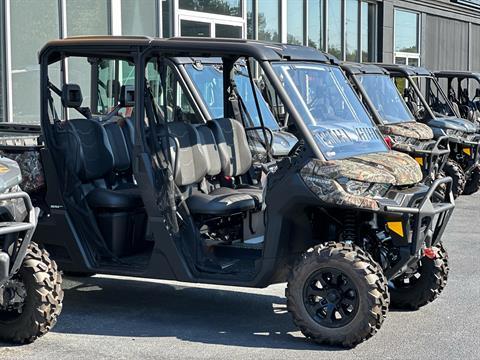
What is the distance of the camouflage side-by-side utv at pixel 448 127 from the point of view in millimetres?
12172

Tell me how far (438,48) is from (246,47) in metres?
22.9

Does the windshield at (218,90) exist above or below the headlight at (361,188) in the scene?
above

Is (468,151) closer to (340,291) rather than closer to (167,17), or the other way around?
(167,17)

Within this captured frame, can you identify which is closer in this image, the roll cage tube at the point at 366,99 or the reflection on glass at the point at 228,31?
the roll cage tube at the point at 366,99

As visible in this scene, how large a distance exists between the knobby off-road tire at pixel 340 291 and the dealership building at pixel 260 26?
632 centimetres

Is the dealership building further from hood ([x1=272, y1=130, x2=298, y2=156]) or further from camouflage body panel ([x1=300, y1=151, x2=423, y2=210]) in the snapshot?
camouflage body panel ([x1=300, y1=151, x2=423, y2=210])

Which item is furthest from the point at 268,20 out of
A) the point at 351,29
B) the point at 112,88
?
the point at 112,88

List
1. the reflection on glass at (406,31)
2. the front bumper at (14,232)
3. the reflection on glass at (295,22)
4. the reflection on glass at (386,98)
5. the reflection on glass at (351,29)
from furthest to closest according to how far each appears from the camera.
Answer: the reflection on glass at (406,31) < the reflection on glass at (351,29) < the reflection on glass at (295,22) < the reflection on glass at (386,98) < the front bumper at (14,232)

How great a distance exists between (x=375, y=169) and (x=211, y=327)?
61.4 inches

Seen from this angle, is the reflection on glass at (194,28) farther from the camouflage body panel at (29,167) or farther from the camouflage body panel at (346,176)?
the camouflage body panel at (346,176)

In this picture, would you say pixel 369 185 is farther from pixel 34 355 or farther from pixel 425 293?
pixel 34 355

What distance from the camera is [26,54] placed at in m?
11.6

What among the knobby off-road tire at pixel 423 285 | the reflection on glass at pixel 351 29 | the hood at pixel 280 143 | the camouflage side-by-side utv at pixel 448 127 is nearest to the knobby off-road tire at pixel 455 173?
the camouflage side-by-side utv at pixel 448 127

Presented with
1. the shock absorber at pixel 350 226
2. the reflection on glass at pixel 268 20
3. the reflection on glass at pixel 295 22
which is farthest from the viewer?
the reflection on glass at pixel 295 22
